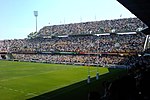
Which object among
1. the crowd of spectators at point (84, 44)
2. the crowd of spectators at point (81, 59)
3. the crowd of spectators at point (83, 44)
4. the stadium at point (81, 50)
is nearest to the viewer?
the stadium at point (81, 50)

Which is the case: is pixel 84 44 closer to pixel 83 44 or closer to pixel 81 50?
pixel 83 44

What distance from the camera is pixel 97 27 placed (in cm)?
8112

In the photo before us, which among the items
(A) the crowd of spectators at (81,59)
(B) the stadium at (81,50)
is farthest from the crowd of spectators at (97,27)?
(A) the crowd of spectators at (81,59)

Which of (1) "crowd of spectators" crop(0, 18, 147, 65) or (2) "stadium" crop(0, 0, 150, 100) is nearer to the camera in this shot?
(2) "stadium" crop(0, 0, 150, 100)

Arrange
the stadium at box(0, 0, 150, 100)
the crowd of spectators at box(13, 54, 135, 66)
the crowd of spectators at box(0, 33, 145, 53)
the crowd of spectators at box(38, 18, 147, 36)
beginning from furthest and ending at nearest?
1. the crowd of spectators at box(38, 18, 147, 36)
2. the crowd of spectators at box(0, 33, 145, 53)
3. the crowd of spectators at box(13, 54, 135, 66)
4. the stadium at box(0, 0, 150, 100)

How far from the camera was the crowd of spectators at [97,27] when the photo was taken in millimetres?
72875

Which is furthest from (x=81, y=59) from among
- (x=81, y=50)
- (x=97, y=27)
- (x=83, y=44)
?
(x=97, y=27)

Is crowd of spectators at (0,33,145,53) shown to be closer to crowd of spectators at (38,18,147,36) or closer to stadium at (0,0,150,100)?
stadium at (0,0,150,100)

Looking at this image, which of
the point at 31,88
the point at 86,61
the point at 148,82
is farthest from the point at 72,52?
the point at 148,82

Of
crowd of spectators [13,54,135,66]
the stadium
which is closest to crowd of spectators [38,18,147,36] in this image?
the stadium

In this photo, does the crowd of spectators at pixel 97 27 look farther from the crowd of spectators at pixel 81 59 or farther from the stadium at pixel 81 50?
the crowd of spectators at pixel 81 59

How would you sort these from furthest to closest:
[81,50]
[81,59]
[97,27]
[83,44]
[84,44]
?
[97,27], [83,44], [84,44], [81,50], [81,59]

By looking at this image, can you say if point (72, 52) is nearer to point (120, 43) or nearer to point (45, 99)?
point (120, 43)

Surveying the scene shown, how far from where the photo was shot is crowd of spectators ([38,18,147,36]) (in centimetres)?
7288
